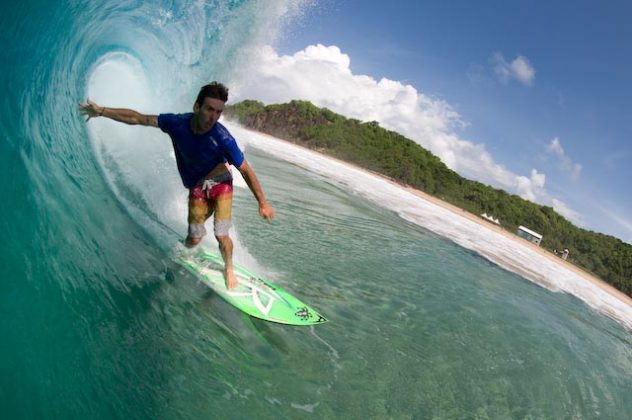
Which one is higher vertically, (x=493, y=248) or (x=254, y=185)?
(x=254, y=185)

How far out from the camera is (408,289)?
9867mm

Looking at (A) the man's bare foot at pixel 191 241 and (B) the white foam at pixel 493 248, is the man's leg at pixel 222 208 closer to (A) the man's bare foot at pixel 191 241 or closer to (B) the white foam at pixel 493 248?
(A) the man's bare foot at pixel 191 241

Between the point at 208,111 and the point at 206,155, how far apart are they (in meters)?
0.63

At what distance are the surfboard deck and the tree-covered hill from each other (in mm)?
58756

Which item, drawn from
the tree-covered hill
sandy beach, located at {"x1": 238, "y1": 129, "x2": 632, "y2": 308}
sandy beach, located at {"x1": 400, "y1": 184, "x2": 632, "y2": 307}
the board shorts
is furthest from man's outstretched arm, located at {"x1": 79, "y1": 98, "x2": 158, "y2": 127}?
the tree-covered hill

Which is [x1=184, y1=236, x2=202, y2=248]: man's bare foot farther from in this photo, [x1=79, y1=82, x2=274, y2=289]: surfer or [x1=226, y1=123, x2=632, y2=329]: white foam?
[x1=226, y1=123, x2=632, y2=329]: white foam

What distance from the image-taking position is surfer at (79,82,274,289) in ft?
15.1

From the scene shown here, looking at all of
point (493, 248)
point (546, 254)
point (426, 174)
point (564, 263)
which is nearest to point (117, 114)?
point (493, 248)

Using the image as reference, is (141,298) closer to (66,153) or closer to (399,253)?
(66,153)

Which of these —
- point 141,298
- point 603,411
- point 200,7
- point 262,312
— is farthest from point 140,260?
point 603,411

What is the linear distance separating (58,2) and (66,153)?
1.94 metres

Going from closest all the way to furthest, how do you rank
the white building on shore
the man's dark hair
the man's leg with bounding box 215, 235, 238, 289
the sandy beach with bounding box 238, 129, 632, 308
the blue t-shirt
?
the man's dark hair → the blue t-shirt → the man's leg with bounding box 215, 235, 238, 289 → the sandy beach with bounding box 238, 129, 632, 308 → the white building on shore

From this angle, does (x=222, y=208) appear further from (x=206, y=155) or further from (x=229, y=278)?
(x=229, y=278)

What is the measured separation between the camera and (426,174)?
68250 millimetres
